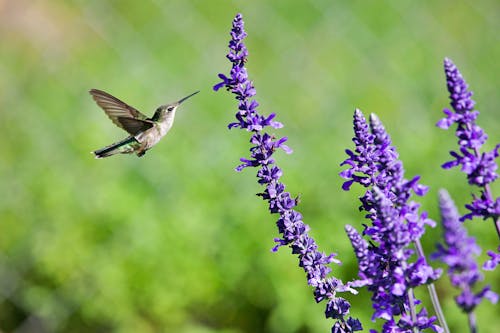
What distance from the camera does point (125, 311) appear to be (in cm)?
391

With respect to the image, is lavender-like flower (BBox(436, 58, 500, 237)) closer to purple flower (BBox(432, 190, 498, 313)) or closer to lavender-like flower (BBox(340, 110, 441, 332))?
lavender-like flower (BBox(340, 110, 441, 332))

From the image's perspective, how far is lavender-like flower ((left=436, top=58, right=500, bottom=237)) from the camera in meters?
1.20

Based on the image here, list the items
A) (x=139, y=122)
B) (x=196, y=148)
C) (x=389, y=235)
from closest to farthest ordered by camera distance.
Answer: (x=389, y=235) → (x=139, y=122) → (x=196, y=148)

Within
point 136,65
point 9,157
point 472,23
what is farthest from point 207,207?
point 472,23

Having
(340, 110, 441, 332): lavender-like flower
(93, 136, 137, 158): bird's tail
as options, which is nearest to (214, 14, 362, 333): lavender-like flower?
(340, 110, 441, 332): lavender-like flower

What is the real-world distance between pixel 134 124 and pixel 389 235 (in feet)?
4.25

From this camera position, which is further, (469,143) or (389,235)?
(469,143)

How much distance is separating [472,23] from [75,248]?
5.20 metres

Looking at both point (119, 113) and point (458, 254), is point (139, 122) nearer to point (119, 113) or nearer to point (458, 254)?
point (119, 113)

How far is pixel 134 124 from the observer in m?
2.24

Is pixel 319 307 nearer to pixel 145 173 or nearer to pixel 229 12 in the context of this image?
pixel 145 173

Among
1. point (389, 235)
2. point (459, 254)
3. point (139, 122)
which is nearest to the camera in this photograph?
point (459, 254)

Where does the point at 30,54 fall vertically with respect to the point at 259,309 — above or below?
above

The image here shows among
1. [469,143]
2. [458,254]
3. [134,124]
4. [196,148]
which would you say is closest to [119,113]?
[134,124]
